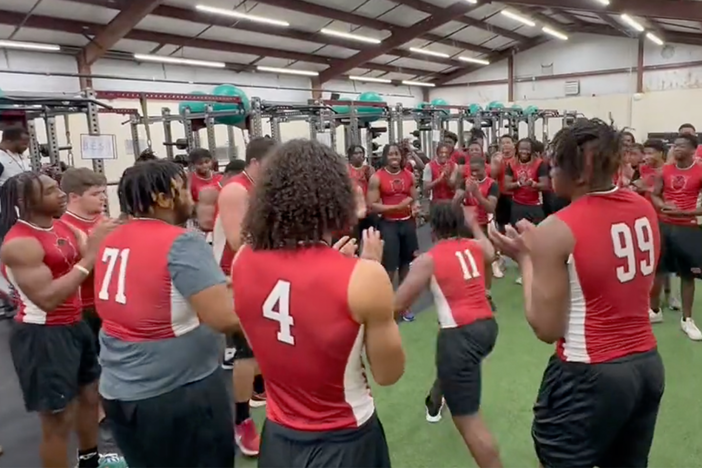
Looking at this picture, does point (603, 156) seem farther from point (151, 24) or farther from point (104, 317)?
point (151, 24)

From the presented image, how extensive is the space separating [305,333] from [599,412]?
39.1 inches

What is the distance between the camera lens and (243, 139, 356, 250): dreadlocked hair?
127 cm

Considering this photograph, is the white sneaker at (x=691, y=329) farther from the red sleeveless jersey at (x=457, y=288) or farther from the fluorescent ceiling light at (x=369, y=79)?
the fluorescent ceiling light at (x=369, y=79)

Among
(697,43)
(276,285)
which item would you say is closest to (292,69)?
(697,43)

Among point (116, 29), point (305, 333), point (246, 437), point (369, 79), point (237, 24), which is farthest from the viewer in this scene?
point (369, 79)

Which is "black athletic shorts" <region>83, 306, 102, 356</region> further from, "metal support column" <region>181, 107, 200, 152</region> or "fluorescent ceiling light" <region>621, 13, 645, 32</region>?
"fluorescent ceiling light" <region>621, 13, 645, 32</region>

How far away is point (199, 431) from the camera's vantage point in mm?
1714

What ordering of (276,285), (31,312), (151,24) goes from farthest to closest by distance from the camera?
(151,24) → (31,312) → (276,285)

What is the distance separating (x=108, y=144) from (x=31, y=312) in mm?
2137

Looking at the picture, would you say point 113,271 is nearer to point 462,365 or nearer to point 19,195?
point 19,195

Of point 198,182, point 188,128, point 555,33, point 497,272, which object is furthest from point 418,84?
point 198,182

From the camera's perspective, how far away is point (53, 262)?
2.24m

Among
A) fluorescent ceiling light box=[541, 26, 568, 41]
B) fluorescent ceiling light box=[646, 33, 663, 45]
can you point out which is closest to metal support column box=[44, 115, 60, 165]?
fluorescent ceiling light box=[541, 26, 568, 41]

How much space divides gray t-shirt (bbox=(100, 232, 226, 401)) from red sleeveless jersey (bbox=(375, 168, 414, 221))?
3.64 m
